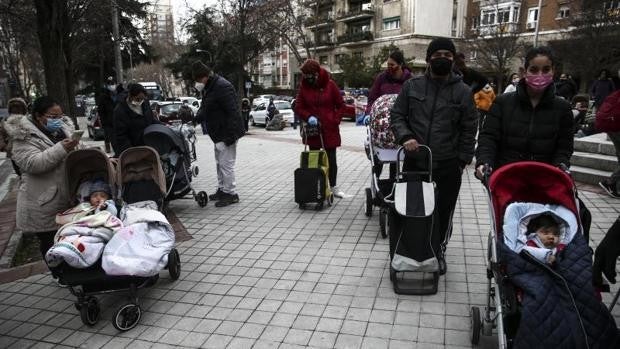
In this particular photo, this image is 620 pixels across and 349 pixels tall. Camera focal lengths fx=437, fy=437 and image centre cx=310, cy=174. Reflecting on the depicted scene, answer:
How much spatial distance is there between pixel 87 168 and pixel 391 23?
4579 cm

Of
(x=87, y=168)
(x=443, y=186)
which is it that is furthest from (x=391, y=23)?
(x=87, y=168)

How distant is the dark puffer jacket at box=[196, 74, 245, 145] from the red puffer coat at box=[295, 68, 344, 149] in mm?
949

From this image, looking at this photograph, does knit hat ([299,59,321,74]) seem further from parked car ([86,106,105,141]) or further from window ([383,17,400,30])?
window ([383,17,400,30])

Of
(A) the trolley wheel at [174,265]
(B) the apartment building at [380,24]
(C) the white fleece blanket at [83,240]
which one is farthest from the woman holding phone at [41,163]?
(B) the apartment building at [380,24]

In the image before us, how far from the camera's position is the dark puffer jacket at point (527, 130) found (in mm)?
3053

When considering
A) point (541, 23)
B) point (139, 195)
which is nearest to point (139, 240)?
point (139, 195)

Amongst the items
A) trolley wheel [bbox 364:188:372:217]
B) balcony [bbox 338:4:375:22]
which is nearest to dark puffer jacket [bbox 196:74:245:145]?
trolley wheel [bbox 364:188:372:217]

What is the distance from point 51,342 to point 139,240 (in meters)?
0.97

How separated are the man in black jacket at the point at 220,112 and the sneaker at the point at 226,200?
0.34m

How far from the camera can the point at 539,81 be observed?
9.71ft

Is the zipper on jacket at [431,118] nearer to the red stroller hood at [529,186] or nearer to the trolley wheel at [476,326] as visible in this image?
the red stroller hood at [529,186]

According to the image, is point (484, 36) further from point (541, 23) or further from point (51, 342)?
point (51, 342)

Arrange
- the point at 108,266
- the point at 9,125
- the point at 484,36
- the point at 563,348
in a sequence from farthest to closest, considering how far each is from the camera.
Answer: the point at 484,36, the point at 9,125, the point at 108,266, the point at 563,348

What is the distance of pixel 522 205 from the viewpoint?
8.96ft
